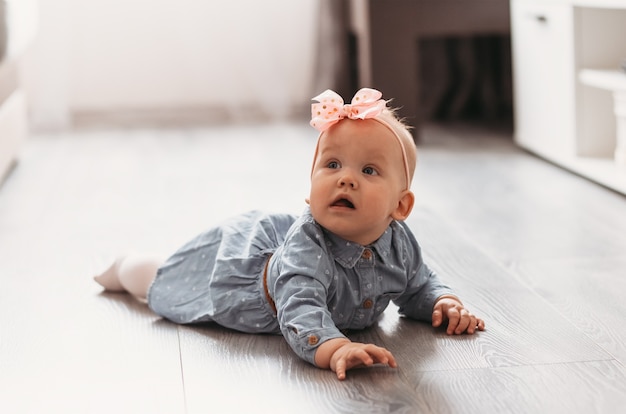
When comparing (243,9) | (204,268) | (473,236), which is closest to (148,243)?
(204,268)

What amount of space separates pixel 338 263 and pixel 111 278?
49 cm

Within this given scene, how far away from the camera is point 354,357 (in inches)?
47.9

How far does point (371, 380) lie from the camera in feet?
4.05

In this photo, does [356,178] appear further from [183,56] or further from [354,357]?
[183,56]

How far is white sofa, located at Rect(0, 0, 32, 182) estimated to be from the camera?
2.60m

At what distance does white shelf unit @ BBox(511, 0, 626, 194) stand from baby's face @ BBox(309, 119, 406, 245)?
1.14 meters

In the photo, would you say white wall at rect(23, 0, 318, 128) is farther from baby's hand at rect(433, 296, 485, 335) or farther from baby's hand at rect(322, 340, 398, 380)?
baby's hand at rect(322, 340, 398, 380)

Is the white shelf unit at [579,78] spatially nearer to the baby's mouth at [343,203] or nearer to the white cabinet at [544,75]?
the white cabinet at [544,75]

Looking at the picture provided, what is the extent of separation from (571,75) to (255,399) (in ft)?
5.20

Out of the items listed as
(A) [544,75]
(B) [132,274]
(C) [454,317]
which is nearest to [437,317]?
(C) [454,317]

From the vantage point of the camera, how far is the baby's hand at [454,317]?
1.41 m

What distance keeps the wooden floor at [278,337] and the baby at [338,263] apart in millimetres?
32

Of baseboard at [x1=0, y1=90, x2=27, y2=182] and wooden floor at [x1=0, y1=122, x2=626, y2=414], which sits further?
baseboard at [x1=0, y1=90, x2=27, y2=182]

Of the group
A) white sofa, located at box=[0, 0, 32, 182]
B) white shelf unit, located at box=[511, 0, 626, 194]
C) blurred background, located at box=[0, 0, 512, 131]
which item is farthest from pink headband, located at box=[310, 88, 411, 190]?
blurred background, located at box=[0, 0, 512, 131]
